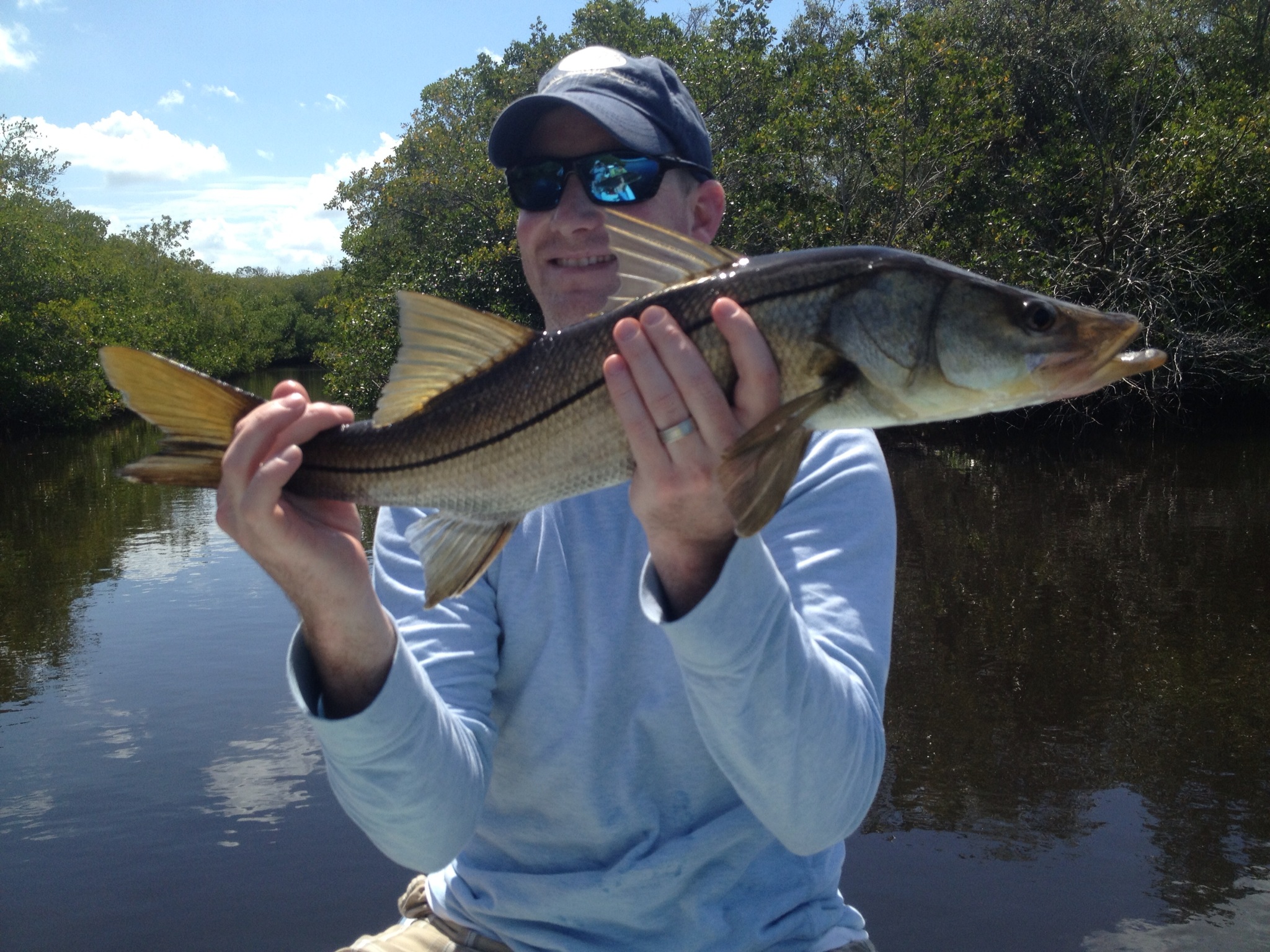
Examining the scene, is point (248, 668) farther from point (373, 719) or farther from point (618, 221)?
point (618, 221)


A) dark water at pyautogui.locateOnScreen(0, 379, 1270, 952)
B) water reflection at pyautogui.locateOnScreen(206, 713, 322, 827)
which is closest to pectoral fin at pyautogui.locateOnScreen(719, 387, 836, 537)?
dark water at pyautogui.locateOnScreen(0, 379, 1270, 952)

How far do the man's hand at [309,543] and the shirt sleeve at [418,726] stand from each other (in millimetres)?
49

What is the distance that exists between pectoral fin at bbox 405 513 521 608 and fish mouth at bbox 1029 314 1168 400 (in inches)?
41.8

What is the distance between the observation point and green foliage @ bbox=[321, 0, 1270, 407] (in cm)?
1714

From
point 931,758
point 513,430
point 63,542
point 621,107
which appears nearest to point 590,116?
point 621,107

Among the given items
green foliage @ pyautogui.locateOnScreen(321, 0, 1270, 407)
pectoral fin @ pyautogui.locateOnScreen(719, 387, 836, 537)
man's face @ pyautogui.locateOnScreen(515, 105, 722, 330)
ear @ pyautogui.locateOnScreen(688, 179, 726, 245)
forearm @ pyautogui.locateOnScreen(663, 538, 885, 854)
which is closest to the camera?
pectoral fin @ pyautogui.locateOnScreen(719, 387, 836, 537)

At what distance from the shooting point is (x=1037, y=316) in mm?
1759

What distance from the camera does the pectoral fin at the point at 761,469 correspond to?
1656mm

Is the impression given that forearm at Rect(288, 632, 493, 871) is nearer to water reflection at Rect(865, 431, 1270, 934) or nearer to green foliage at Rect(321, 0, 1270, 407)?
water reflection at Rect(865, 431, 1270, 934)

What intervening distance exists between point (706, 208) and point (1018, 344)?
147 centimetres

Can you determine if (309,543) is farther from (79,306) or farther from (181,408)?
(79,306)

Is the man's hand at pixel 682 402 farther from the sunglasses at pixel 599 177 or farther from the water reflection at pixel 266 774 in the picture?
the water reflection at pixel 266 774

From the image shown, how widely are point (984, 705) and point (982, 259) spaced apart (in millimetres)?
11897

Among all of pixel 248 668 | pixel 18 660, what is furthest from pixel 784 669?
pixel 18 660
